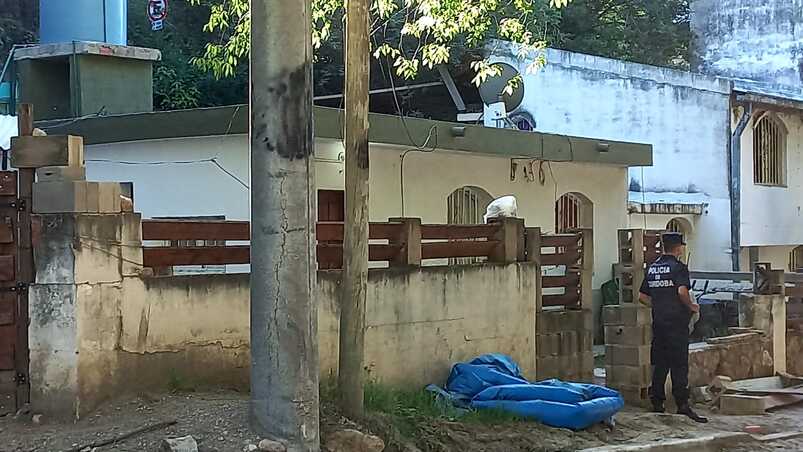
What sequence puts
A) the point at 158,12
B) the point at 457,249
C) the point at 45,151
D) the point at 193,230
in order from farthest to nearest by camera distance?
the point at 158,12
the point at 457,249
the point at 193,230
the point at 45,151

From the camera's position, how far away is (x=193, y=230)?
25.3ft

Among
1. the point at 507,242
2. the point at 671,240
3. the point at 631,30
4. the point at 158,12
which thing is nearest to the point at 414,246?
the point at 507,242

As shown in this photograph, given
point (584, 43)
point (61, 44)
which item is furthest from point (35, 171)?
point (584, 43)

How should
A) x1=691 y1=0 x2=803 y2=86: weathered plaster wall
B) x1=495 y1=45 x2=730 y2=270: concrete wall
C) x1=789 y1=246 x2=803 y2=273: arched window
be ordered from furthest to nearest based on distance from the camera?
x1=691 y1=0 x2=803 y2=86: weathered plaster wall, x1=789 y1=246 x2=803 y2=273: arched window, x1=495 y1=45 x2=730 y2=270: concrete wall

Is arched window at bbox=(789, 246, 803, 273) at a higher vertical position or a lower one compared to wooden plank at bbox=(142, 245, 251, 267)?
lower

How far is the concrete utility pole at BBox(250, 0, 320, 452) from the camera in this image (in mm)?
6383

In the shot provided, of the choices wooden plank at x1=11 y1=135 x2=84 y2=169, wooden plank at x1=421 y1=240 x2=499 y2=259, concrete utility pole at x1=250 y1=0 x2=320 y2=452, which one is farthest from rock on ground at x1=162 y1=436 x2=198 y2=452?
wooden plank at x1=421 y1=240 x2=499 y2=259

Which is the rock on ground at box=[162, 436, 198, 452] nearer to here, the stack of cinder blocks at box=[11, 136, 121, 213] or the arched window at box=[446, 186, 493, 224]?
the stack of cinder blocks at box=[11, 136, 121, 213]

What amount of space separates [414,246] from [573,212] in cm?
896

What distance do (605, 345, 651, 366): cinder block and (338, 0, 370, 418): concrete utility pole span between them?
15.0 feet

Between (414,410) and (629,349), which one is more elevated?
(629,349)

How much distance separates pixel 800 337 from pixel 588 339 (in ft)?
15.1

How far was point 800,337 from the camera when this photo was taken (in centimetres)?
1409

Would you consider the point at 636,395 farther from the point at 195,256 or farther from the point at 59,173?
the point at 59,173
